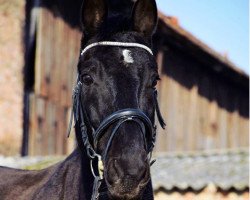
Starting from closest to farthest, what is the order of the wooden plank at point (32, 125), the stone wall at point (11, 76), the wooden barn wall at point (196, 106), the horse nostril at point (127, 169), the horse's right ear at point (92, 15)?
1. the horse nostril at point (127, 169)
2. the horse's right ear at point (92, 15)
3. the stone wall at point (11, 76)
4. the wooden plank at point (32, 125)
5. the wooden barn wall at point (196, 106)

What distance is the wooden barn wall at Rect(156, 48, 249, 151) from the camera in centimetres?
1894

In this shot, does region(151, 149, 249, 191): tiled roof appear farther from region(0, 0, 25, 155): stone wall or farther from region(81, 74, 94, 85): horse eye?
region(81, 74, 94, 85): horse eye

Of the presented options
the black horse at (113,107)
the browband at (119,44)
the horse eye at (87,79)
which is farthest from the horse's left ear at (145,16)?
the horse eye at (87,79)

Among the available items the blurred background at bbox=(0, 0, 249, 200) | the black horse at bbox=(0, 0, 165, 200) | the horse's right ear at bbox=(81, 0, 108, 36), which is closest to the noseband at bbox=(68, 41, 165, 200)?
the black horse at bbox=(0, 0, 165, 200)

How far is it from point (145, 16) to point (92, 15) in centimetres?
30

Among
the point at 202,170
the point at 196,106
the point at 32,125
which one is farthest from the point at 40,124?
the point at 196,106

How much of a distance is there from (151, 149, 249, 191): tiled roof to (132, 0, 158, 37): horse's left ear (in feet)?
27.1

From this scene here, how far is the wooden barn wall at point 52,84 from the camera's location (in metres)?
15.6

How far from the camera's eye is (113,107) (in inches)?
165

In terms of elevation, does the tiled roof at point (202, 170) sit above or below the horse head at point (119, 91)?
below

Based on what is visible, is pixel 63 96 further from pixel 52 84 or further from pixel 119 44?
pixel 119 44

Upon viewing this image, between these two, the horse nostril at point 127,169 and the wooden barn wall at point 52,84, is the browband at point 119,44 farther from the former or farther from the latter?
the wooden barn wall at point 52,84

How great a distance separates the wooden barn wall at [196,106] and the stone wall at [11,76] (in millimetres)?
3875

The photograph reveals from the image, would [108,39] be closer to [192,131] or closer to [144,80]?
[144,80]
